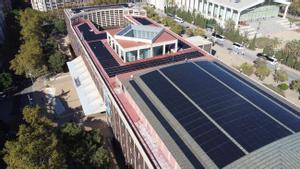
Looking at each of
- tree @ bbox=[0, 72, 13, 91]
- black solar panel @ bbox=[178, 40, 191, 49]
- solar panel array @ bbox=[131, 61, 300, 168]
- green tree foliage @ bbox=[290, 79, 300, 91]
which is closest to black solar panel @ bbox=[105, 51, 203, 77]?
black solar panel @ bbox=[178, 40, 191, 49]

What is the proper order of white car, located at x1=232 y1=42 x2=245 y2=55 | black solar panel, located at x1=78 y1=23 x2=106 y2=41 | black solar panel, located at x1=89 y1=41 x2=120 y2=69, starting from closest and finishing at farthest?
black solar panel, located at x1=89 y1=41 x2=120 y2=69, black solar panel, located at x1=78 y1=23 x2=106 y2=41, white car, located at x1=232 y1=42 x2=245 y2=55

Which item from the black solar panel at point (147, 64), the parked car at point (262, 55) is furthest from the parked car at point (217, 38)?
the black solar panel at point (147, 64)

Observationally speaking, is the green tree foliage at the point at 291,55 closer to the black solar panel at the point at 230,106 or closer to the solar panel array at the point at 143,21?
the black solar panel at the point at 230,106

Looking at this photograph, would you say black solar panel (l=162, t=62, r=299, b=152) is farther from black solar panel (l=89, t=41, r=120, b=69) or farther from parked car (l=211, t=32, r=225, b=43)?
parked car (l=211, t=32, r=225, b=43)

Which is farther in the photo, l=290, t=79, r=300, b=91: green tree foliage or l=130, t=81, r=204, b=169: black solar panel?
l=290, t=79, r=300, b=91: green tree foliage

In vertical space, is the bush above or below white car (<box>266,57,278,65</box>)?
below

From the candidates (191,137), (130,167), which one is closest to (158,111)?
(191,137)
